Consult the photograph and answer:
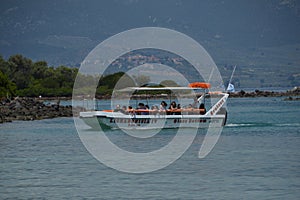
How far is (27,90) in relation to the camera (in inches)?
6599

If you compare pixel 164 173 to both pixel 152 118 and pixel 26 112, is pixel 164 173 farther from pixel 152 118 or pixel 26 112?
pixel 26 112

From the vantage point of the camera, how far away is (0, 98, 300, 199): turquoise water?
32.6 m

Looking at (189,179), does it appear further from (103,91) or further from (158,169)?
(103,91)

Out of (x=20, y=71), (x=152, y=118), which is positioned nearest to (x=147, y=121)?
(x=152, y=118)

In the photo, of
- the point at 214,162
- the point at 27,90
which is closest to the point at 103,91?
the point at 27,90

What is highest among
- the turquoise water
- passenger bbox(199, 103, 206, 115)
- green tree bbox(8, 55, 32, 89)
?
green tree bbox(8, 55, 32, 89)

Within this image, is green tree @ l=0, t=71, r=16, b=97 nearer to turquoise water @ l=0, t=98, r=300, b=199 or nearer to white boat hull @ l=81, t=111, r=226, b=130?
white boat hull @ l=81, t=111, r=226, b=130

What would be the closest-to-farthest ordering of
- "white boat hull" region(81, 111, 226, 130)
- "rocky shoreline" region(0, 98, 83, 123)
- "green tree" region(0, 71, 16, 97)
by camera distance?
"white boat hull" region(81, 111, 226, 130) < "rocky shoreline" region(0, 98, 83, 123) < "green tree" region(0, 71, 16, 97)

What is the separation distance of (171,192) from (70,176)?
6.40 meters

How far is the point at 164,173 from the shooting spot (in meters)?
37.7

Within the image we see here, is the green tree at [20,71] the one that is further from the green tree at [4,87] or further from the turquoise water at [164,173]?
the turquoise water at [164,173]

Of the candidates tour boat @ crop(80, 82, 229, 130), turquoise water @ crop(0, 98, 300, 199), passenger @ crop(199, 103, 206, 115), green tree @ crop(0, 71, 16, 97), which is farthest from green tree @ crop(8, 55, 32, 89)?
turquoise water @ crop(0, 98, 300, 199)

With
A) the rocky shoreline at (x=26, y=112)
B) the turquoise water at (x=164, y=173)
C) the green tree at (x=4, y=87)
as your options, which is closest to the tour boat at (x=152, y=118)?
the turquoise water at (x=164, y=173)

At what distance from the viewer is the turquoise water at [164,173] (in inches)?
1284
